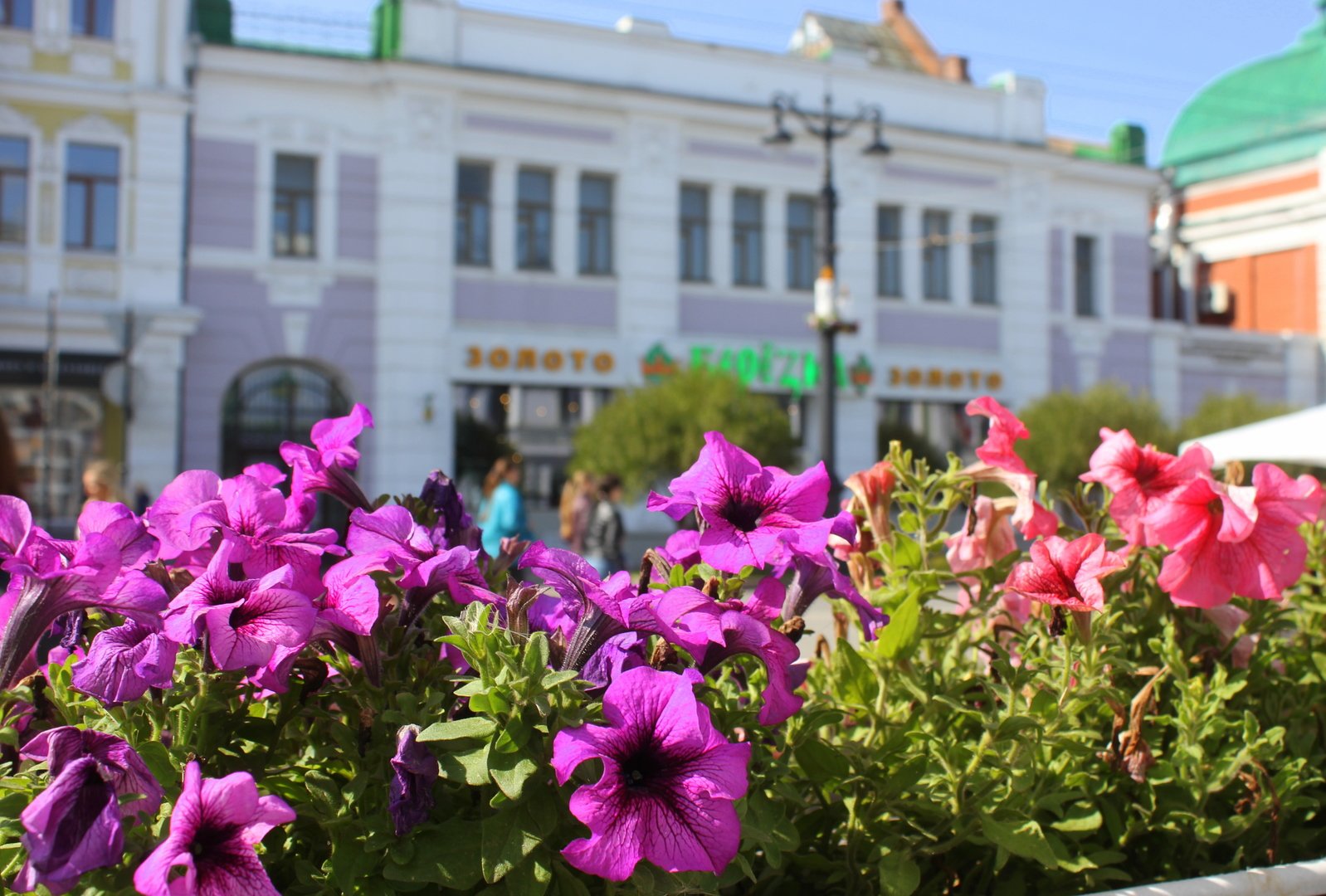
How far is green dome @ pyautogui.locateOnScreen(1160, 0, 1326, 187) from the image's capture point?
27797 millimetres

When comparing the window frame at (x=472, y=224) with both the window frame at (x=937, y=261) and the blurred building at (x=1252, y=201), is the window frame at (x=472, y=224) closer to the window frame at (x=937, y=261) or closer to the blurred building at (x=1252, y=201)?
the window frame at (x=937, y=261)

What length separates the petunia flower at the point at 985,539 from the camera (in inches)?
70.8

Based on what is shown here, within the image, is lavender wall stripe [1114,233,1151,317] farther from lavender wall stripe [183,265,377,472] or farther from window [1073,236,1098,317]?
lavender wall stripe [183,265,377,472]

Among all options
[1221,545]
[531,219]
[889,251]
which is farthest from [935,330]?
[1221,545]

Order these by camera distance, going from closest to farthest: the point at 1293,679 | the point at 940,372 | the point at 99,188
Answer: the point at 1293,679
the point at 99,188
the point at 940,372

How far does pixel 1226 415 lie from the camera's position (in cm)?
2267

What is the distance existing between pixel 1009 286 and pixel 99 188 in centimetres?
1517

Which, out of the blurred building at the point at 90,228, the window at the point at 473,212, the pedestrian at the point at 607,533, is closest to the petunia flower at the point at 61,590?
the pedestrian at the point at 607,533

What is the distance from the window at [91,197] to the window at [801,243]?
34.5 ft

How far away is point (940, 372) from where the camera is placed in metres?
22.5

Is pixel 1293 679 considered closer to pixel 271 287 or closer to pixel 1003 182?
pixel 271 287

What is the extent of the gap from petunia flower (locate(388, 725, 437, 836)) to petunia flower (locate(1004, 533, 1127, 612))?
2.31 ft

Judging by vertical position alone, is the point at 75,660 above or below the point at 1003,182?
below

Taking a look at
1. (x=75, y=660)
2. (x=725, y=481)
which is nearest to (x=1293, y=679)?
(x=725, y=481)
